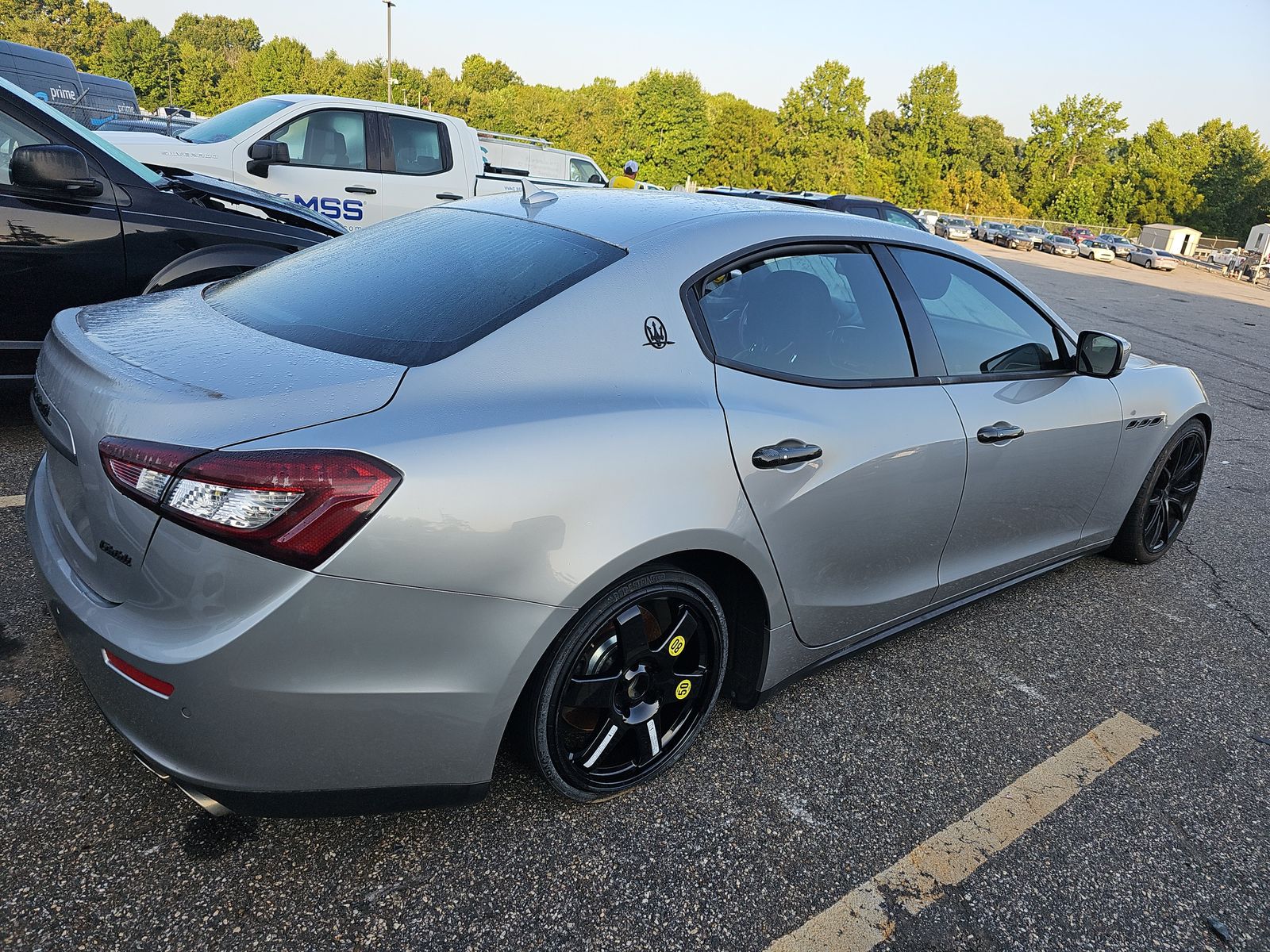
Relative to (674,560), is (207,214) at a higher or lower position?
higher

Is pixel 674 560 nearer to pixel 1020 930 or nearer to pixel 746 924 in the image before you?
pixel 746 924

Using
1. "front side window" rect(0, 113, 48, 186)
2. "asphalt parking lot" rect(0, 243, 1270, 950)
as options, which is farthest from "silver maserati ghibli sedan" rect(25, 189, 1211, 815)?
"front side window" rect(0, 113, 48, 186)

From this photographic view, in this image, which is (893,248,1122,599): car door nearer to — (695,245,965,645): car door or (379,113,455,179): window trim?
(695,245,965,645): car door

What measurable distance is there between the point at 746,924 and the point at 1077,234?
6601cm

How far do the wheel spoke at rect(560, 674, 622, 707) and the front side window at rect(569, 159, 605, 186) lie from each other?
1514cm

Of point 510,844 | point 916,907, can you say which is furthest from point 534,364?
point 916,907

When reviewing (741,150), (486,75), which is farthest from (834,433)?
(486,75)

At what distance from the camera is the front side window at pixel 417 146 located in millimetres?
8875

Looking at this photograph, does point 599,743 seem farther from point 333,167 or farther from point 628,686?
point 333,167

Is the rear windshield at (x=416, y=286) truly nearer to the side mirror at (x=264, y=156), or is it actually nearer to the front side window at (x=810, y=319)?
the front side window at (x=810, y=319)

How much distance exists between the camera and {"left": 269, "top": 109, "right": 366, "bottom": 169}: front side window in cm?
831

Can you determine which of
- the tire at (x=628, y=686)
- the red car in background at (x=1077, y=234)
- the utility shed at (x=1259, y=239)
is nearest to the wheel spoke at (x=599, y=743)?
the tire at (x=628, y=686)

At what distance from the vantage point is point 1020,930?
6.75ft

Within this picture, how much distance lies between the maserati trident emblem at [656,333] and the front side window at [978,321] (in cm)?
117
